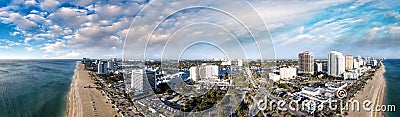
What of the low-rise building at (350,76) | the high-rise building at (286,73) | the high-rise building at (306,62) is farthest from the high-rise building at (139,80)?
the high-rise building at (306,62)

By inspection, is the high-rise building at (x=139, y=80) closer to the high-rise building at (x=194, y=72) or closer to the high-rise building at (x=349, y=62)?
the high-rise building at (x=194, y=72)

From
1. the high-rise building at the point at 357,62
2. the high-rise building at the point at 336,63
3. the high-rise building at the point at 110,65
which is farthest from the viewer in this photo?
the high-rise building at the point at 110,65

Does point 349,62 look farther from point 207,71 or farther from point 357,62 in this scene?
point 207,71

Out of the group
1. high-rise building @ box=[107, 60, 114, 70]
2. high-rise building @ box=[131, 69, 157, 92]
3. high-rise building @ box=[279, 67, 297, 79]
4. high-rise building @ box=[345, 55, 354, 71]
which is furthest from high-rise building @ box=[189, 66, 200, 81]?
high-rise building @ box=[345, 55, 354, 71]

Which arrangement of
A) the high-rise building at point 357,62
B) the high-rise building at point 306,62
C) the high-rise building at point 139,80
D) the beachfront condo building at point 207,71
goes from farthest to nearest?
the high-rise building at point 357,62 < the high-rise building at point 306,62 < the beachfront condo building at point 207,71 < the high-rise building at point 139,80

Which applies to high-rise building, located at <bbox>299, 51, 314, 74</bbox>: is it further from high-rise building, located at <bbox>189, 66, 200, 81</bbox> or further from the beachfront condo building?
high-rise building, located at <bbox>189, 66, 200, 81</bbox>

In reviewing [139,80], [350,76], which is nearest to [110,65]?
[139,80]

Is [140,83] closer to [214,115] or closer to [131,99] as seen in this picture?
[131,99]
